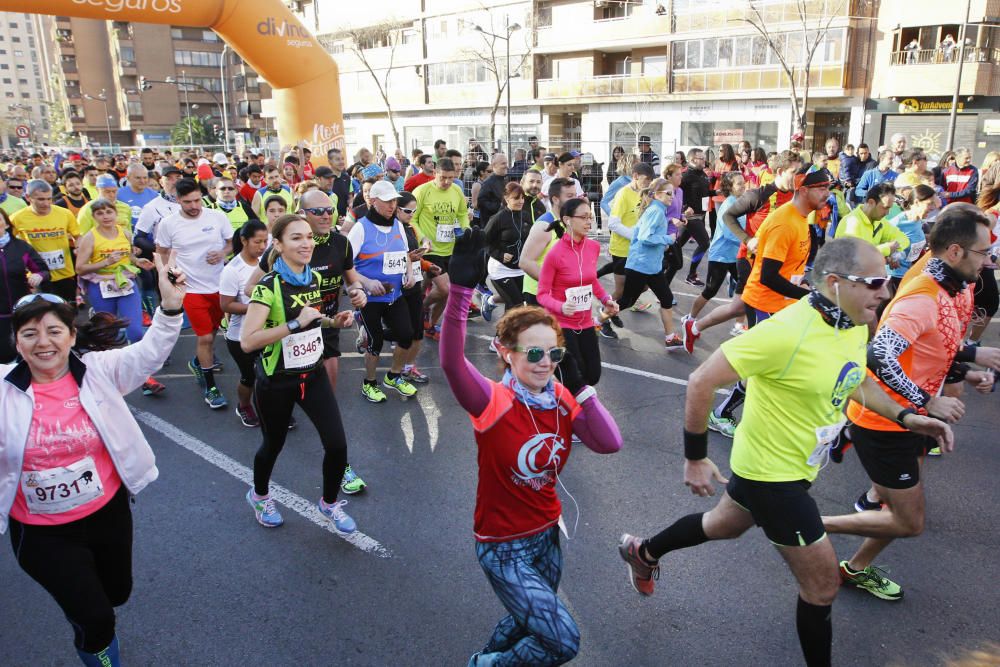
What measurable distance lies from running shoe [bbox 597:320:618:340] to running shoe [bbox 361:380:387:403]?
303cm

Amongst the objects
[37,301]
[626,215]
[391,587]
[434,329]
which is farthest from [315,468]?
[626,215]

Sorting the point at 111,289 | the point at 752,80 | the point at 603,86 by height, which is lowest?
the point at 111,289

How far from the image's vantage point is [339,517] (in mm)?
4445

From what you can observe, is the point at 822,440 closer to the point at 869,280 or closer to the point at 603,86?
the point at 869,280

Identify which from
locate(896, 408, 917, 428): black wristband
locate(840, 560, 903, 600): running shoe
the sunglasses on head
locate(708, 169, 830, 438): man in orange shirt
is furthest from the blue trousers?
locate(896, 408, 917, 428): black wristband

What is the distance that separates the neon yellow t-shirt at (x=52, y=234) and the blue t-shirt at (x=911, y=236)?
28.2ft

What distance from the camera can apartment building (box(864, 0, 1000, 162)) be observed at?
28.8m

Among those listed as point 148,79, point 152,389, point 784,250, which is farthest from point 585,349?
point 148,79

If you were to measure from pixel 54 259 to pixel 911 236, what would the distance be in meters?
9.03

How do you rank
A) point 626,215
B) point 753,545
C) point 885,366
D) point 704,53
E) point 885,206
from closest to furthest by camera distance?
point 885,366 < point 753,545 < point 885,206 < point 626,215 < point 704,53

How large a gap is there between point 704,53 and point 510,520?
37.6 metres

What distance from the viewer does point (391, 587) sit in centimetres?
391

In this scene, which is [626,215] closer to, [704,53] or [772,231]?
[772,231]

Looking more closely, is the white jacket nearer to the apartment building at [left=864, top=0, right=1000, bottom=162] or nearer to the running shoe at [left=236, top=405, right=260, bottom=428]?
the running shoe at [left=236, top=405, right=260, bottom=428]
